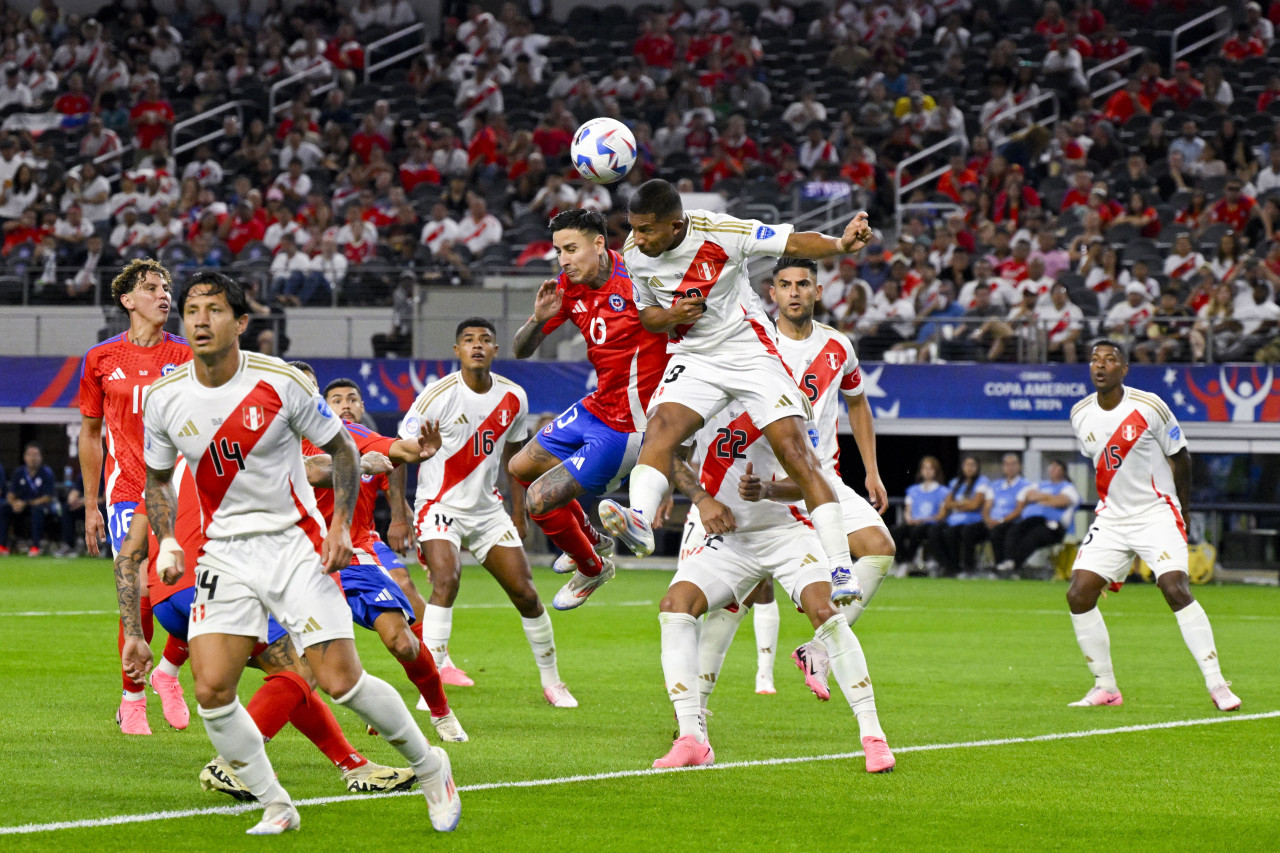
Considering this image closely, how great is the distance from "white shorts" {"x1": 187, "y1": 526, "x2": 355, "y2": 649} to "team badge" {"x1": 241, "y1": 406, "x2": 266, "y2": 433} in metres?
0.42

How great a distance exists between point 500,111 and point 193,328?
2468cm

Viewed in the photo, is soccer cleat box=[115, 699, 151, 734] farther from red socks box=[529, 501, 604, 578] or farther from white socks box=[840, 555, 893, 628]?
white socks box=[840, 555, 893, 628]

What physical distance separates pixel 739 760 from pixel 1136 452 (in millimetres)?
4638

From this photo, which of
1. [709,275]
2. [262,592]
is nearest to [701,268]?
[709,275]

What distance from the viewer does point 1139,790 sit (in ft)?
25.1

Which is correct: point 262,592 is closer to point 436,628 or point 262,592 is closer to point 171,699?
point 171,699

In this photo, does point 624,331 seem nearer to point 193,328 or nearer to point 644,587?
point 193,328

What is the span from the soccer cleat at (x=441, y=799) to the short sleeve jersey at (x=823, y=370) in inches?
185

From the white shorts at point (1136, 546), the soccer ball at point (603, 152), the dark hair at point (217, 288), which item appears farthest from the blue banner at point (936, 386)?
the dark hair at point (217, 288)

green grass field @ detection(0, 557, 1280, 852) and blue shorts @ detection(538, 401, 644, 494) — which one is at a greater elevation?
blue shorts @ detection(538, 401, 644, 494)

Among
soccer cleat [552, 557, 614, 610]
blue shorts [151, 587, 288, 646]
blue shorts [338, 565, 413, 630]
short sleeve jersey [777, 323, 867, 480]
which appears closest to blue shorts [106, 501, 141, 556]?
blue shorts [151, 587, 288, 646]

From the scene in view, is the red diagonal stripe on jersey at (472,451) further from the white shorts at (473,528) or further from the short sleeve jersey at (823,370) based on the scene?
the short sleeve jersey at (823,370)

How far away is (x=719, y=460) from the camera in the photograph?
8.93 meters

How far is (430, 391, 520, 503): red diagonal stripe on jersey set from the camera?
11727 millimetres
